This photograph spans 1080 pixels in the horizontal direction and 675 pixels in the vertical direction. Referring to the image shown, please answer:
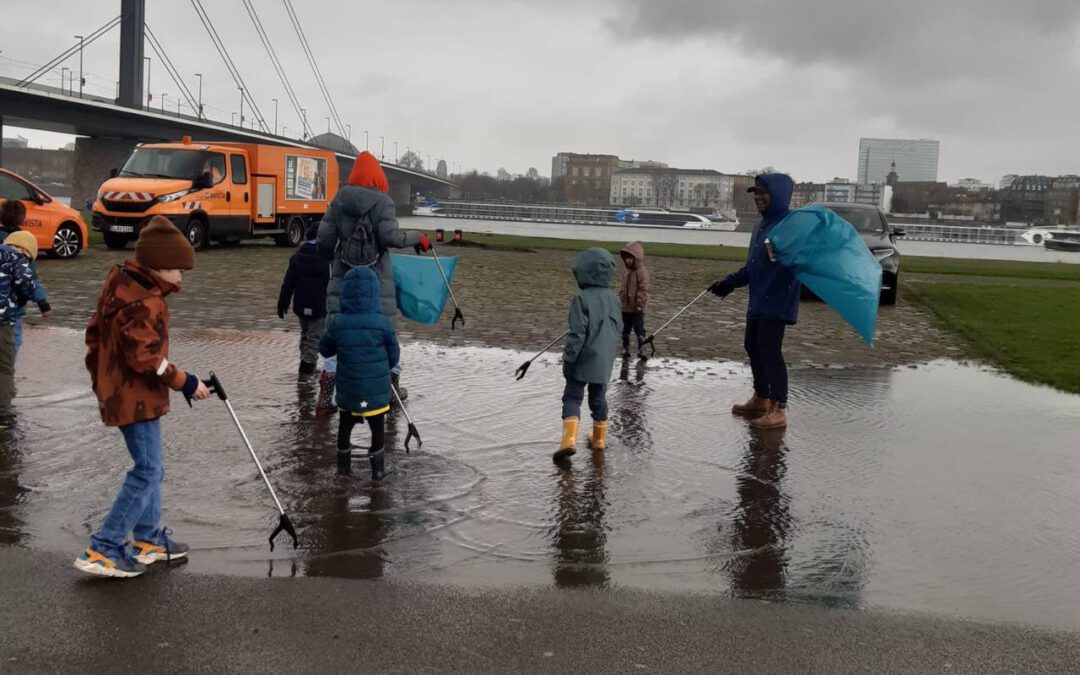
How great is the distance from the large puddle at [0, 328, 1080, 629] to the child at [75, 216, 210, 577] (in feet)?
1.20

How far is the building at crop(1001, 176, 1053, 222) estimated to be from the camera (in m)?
169

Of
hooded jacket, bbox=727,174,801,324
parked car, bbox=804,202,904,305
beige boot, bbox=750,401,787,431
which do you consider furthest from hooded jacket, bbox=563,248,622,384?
parked car, bbox=804,202,904,305

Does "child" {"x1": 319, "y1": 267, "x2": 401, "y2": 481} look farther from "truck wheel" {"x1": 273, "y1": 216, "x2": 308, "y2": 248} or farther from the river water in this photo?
the river water

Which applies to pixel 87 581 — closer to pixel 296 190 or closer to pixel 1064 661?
pixel 1064 661

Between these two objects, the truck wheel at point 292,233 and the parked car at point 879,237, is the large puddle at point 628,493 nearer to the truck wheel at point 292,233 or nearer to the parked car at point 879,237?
the parked car at point 879,237

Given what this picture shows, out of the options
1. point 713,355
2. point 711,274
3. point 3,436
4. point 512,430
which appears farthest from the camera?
point 711,274

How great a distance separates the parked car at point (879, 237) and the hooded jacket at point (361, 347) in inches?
464

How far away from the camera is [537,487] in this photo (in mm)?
6023

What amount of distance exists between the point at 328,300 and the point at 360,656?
4196mm

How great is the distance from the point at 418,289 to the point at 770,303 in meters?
2.69

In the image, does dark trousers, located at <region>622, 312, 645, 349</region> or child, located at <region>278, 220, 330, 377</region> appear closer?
child, located at <region>278, 220, 330, 377</region>

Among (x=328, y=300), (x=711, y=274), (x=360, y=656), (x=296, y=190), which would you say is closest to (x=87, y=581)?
(x=360, y=656)

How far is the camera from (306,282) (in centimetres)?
888

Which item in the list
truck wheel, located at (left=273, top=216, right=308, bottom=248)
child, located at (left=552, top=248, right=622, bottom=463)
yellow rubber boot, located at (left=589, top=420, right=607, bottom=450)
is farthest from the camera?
truck wheel, located at (left=273, top=216, right=308, bottom=248)
